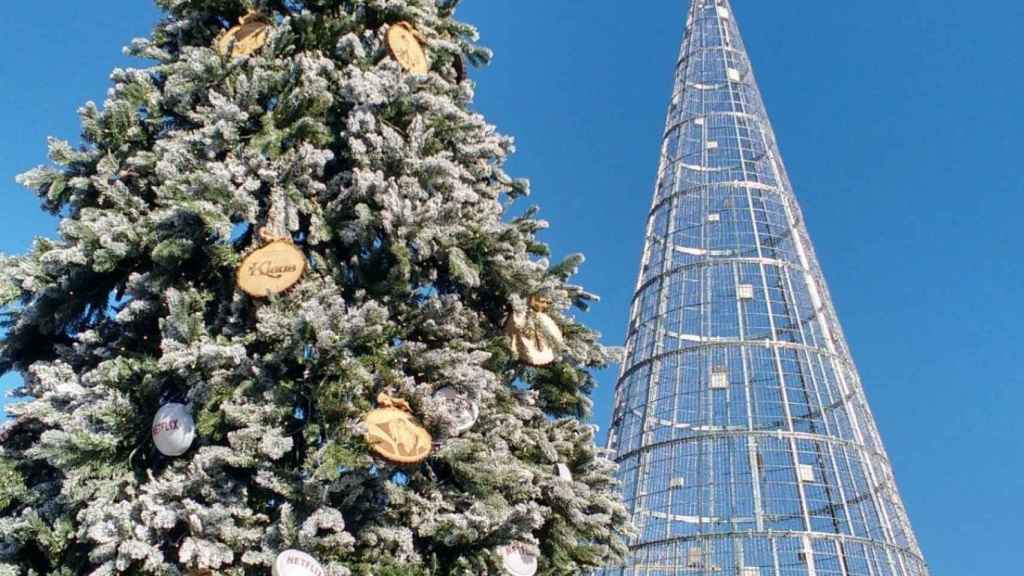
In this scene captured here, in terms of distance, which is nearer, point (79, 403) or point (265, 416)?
point (265, 416)

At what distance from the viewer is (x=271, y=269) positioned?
4023mm

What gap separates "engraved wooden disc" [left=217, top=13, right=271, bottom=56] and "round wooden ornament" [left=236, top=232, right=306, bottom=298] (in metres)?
1.56

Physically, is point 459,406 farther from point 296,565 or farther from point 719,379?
point 719,379

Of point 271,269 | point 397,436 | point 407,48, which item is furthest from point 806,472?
point 271,269

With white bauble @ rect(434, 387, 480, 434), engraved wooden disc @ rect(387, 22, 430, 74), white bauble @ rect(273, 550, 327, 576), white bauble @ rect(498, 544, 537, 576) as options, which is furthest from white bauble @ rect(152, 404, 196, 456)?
engraved wooden disc @ rect(387, 22, 430, 74)

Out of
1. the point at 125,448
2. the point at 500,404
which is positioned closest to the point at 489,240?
the point at 500,404

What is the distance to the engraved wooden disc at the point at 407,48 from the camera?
5.05 metres

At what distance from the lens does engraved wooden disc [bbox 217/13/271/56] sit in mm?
5043

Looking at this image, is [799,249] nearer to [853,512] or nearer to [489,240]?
[853,512]

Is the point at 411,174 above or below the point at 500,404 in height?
above

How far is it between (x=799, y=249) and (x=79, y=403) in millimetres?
9799

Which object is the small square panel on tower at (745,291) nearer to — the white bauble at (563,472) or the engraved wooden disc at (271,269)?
→ the white bauble at (563,472)

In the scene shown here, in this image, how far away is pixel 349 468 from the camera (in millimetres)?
3432

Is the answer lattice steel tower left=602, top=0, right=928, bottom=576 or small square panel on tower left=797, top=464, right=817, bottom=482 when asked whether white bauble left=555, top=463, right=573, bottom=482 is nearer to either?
lattice steel tower left=602, top=0, right=928, bottom=576
